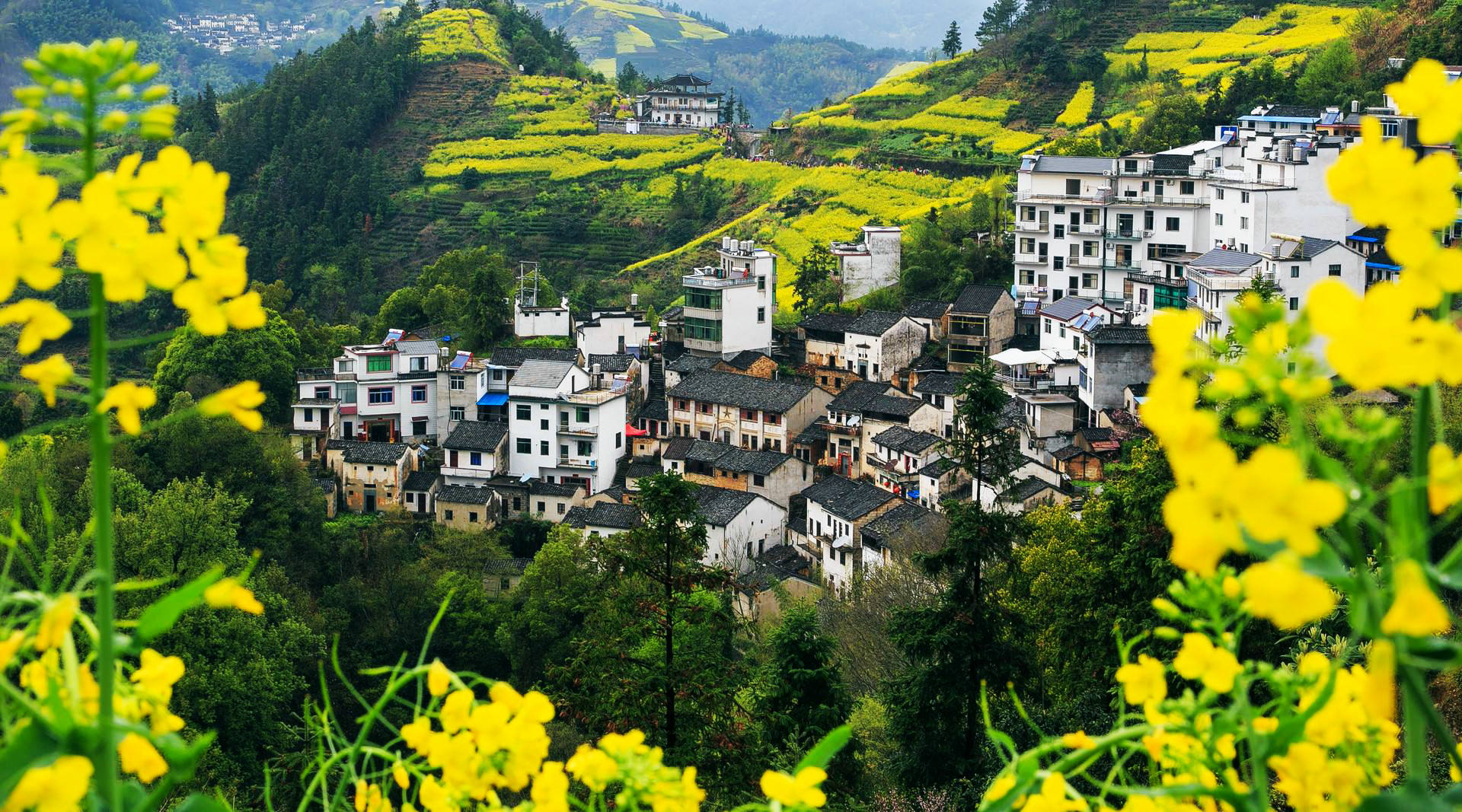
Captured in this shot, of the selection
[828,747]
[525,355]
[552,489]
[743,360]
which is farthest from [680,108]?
[828,747]

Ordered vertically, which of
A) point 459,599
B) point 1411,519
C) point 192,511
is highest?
point 1411,519

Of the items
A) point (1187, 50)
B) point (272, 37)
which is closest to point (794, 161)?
point (1187, 50)

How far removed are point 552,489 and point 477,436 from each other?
8.19ft

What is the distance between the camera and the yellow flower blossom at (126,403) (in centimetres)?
226

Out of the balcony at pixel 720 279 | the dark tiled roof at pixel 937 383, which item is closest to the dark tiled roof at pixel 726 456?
the dark tiled roof at pixel 937 383

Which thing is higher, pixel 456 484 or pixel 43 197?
pixel 43 197

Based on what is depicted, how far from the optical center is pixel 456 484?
35.3 m

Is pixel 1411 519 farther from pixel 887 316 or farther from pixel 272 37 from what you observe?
pixel 272 37

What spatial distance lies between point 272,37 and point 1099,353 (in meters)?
162

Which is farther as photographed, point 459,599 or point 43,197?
point 459,599

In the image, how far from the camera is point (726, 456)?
34.3 m

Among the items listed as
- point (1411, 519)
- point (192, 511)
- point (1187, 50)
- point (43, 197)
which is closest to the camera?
point (1411, 519)

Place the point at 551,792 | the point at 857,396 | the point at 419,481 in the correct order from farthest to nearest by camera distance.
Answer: the point at 419,481 < the point at 857,396 < the point at 551,792

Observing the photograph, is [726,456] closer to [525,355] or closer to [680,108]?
[525,355]
